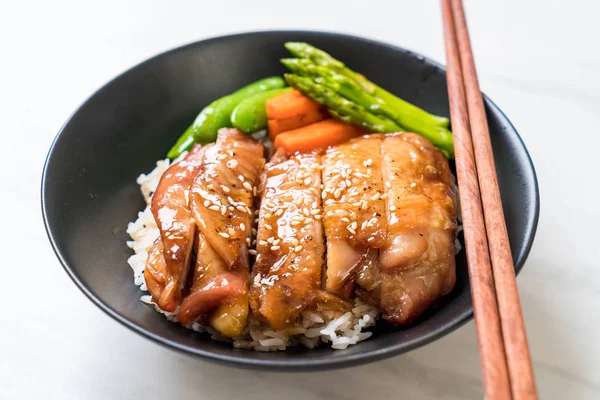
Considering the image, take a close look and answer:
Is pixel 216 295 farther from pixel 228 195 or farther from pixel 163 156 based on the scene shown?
pixel 163 156

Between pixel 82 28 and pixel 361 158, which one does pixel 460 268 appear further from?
pixel 82 28

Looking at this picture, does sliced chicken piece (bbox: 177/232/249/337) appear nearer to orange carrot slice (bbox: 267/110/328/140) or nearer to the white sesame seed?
the white sesame seed

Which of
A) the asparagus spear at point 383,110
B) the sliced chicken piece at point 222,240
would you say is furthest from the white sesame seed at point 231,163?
the asparagus spear at point 383,110

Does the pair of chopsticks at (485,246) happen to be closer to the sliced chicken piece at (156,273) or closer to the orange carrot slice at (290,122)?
the orange carrot slice at (290,122)

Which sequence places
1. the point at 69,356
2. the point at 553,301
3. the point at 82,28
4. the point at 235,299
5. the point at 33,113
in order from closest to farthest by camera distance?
the point at 235,299
the point at 69,356
the point at 553,301
the point at 33,113
the point at 82,28

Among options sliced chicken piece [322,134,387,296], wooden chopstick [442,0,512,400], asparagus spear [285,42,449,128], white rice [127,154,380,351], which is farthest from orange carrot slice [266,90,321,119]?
white rice [127,154,380,351]

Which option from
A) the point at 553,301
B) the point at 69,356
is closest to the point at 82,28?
the point at 69,356

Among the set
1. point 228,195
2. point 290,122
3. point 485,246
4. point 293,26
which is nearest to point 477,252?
point 485,246
